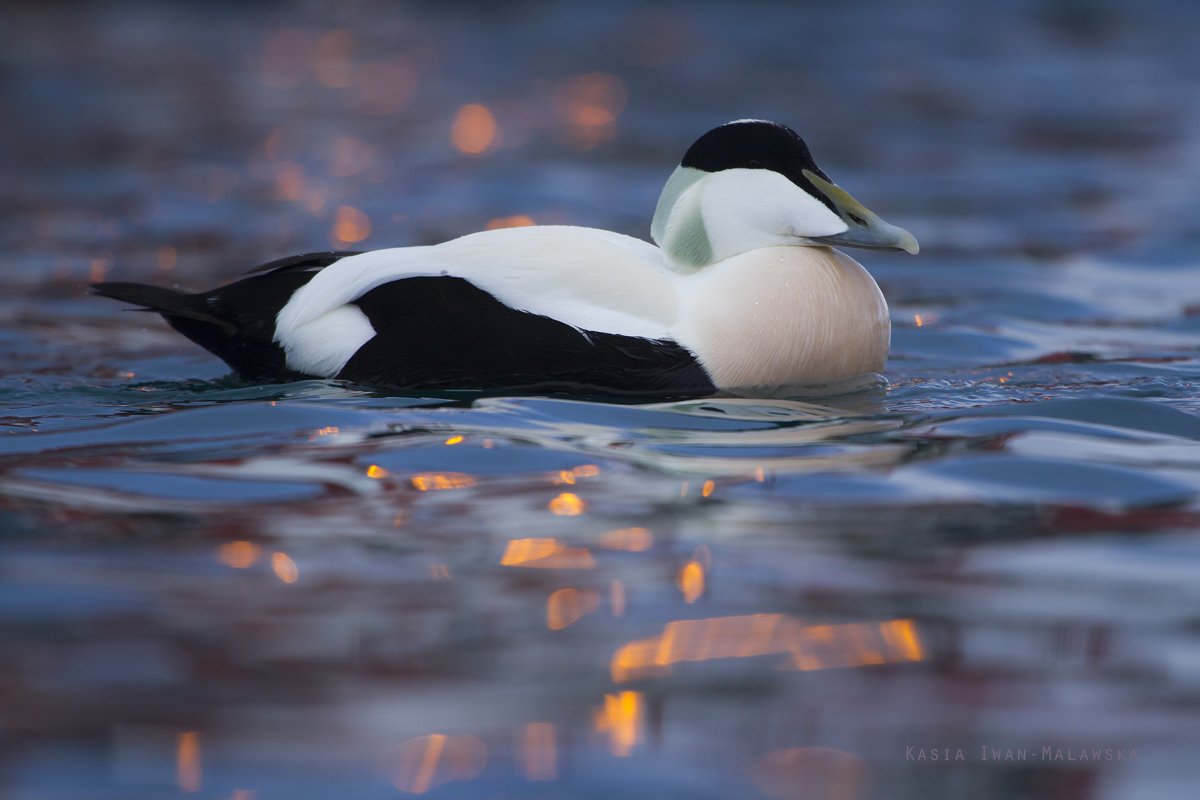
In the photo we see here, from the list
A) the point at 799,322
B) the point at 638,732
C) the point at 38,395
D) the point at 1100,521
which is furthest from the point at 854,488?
the point at 38,395

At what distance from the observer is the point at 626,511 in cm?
246

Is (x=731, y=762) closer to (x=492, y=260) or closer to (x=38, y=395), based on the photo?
(x=492, y=260)

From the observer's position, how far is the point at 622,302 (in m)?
3.26

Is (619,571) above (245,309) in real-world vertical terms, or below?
below

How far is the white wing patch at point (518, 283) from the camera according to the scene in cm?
325

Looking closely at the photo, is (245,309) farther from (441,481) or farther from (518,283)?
(441,481)

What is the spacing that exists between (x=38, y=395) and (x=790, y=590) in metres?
2.33

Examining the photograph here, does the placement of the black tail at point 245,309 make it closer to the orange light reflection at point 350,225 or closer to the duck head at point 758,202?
the duck head at point 758,202

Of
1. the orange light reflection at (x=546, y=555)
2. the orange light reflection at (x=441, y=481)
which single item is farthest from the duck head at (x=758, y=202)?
the orange light reflection at (x=546, y=555)

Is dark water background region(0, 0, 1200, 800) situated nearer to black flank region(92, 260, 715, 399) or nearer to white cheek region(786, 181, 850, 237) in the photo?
black flank region(92, 260, 715, 399)

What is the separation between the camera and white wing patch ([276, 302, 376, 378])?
3.41 metres

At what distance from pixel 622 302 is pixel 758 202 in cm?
47

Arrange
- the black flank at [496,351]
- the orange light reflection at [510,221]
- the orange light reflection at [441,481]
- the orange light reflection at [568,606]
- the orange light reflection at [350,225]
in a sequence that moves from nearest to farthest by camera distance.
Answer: the orange light reflection at [568,606]
the orange light reflection at [441,481]
the black flank at [496,351]
the orange light reflection at [350,225]
the orange light reflection at [510,221]

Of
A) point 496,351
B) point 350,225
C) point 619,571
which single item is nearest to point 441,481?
point 619,571
